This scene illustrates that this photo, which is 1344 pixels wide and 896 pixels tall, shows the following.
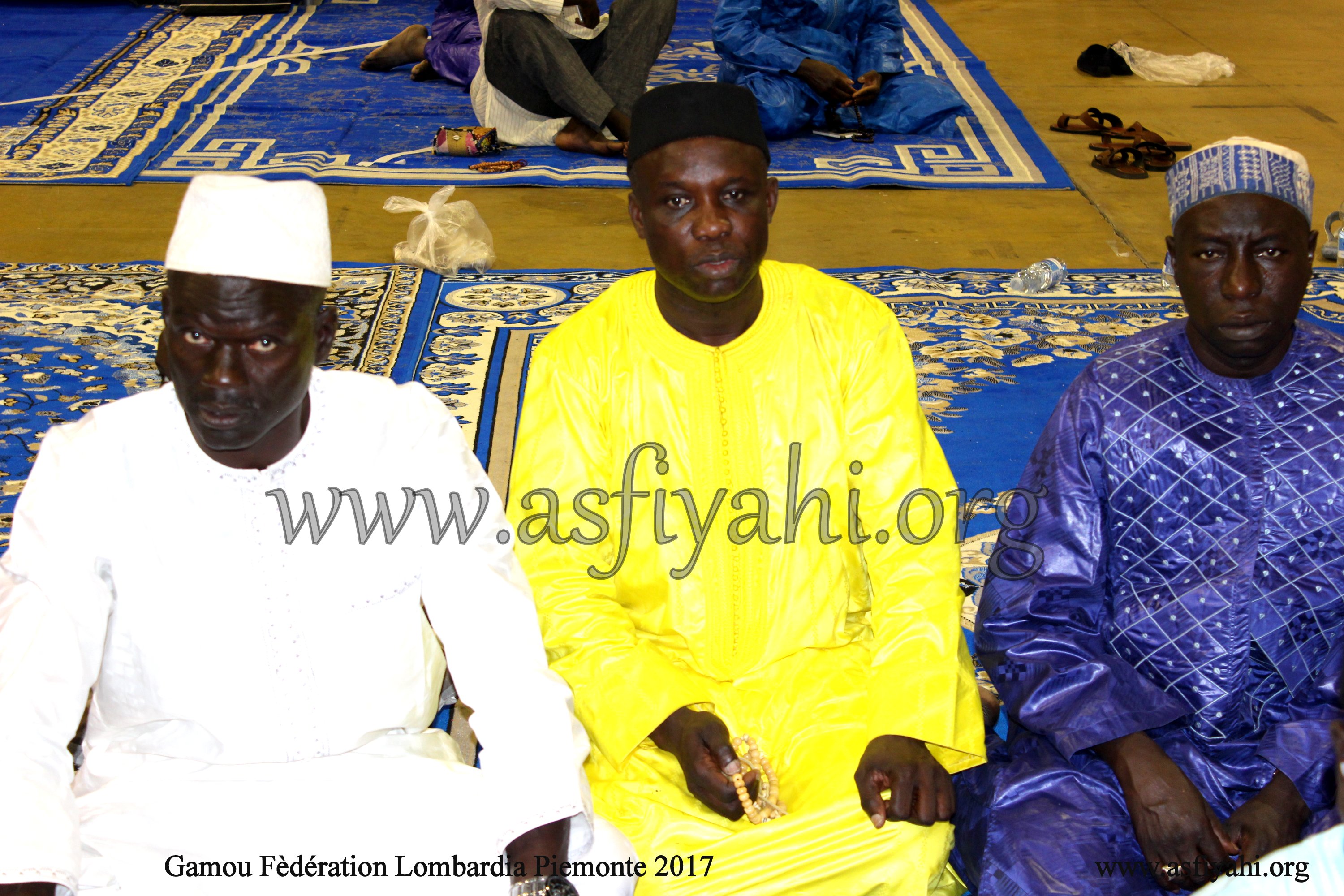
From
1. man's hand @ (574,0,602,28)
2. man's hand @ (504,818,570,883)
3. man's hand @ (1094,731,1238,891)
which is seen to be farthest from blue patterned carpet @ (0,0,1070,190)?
man's hand @ (504,818,570,883)

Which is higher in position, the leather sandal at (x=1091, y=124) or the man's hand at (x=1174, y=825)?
the man's hand at (x=1174, y=825)

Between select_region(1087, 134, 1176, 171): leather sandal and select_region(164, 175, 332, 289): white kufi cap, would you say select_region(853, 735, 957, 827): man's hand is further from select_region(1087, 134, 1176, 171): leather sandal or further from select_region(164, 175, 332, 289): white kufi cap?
select_region(1087, 134, 1176, 171): leather sandal

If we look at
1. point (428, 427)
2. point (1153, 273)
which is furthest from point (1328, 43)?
point (428, 427)

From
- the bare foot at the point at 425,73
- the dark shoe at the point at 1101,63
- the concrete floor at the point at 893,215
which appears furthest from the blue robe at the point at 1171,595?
the dark shoe at the point at 1101,63

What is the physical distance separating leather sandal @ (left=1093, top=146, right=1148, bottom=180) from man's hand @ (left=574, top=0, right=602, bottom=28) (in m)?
2.57

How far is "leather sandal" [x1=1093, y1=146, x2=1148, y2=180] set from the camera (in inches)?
233

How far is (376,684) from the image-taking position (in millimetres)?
1711

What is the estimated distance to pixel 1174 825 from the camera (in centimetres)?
165

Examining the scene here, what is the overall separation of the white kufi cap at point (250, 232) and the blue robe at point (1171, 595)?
1106mm

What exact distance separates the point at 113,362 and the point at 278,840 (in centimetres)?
264

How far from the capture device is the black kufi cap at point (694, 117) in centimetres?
189

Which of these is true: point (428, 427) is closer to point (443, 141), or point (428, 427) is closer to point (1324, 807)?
point (1324, 807)

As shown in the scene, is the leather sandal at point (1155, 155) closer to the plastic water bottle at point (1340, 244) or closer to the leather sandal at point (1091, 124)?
the leather sandal at point (1091, 124)

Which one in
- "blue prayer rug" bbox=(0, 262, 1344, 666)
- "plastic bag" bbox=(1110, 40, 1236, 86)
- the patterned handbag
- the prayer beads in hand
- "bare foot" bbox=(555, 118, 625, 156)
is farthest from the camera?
"plastic bag" bbox=(1110, 40, 1236, 86)
